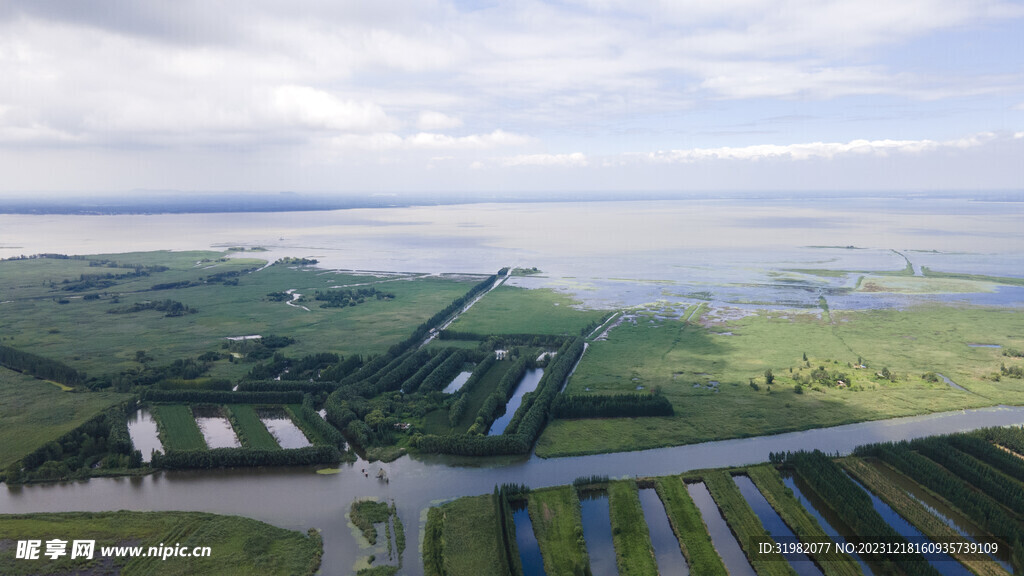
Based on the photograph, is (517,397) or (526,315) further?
(526,315)

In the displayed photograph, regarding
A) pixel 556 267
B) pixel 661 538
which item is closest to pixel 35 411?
pixel 661 538

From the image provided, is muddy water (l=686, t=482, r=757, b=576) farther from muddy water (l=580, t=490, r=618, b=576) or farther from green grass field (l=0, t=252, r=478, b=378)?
green grass field (l=0, t=252, r=478, b=378)

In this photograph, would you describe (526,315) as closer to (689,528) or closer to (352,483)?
(352,483)

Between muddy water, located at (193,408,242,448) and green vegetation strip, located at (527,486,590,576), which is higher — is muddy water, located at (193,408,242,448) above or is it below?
above

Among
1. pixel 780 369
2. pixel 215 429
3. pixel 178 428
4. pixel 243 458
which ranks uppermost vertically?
pixel 780 369

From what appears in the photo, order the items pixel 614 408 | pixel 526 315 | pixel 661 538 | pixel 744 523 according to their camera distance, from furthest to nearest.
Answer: pixel 526 315 → pixel 614 408 → pixel 744 523 → pixel 661 538

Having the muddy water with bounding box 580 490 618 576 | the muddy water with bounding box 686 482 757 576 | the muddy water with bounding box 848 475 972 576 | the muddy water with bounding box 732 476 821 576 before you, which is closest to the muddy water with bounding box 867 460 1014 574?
the muddy water with bounding box 848 475 972 576
